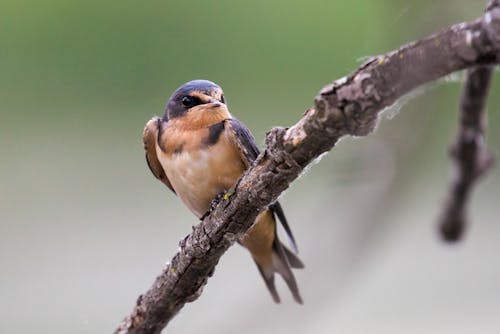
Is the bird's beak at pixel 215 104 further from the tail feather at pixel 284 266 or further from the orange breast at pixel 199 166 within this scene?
the tail feather at pixel 284 266

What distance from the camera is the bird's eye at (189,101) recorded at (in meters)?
1.48

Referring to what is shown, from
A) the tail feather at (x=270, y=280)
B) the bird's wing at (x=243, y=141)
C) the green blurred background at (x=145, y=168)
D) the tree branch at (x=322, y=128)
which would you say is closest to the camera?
the tree branch at (x=322, y=128)

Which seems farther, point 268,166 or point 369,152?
point 369,152

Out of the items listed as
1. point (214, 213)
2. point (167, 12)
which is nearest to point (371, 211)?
point (214, 213)

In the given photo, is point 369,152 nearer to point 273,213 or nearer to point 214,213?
point 273,213

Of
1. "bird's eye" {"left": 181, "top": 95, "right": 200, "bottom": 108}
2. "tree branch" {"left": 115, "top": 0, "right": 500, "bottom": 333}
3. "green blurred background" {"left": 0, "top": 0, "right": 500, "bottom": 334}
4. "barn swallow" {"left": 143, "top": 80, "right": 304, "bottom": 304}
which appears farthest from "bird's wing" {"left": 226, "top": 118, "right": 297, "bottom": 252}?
"green blurred background" {"left": 0, "top": 0, "right": 500, "bottom": 334}

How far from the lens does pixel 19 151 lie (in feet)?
10.9

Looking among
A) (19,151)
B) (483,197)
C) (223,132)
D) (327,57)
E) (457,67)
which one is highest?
(19,151)

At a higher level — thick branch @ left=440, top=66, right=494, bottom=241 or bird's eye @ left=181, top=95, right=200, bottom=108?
bird's eye @ left=181, top=95, right=200, bottom=108

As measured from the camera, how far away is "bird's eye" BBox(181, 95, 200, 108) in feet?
4.85

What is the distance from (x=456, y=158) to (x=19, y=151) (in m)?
2.04

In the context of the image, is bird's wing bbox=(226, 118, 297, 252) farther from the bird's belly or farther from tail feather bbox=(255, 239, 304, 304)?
tail feather bbox=(255, 239, 304, 304)

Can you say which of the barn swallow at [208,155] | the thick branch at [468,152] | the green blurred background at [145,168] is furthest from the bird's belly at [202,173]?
the green blurred background at [145,168]

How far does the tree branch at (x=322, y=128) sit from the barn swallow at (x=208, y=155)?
0.65 ft
